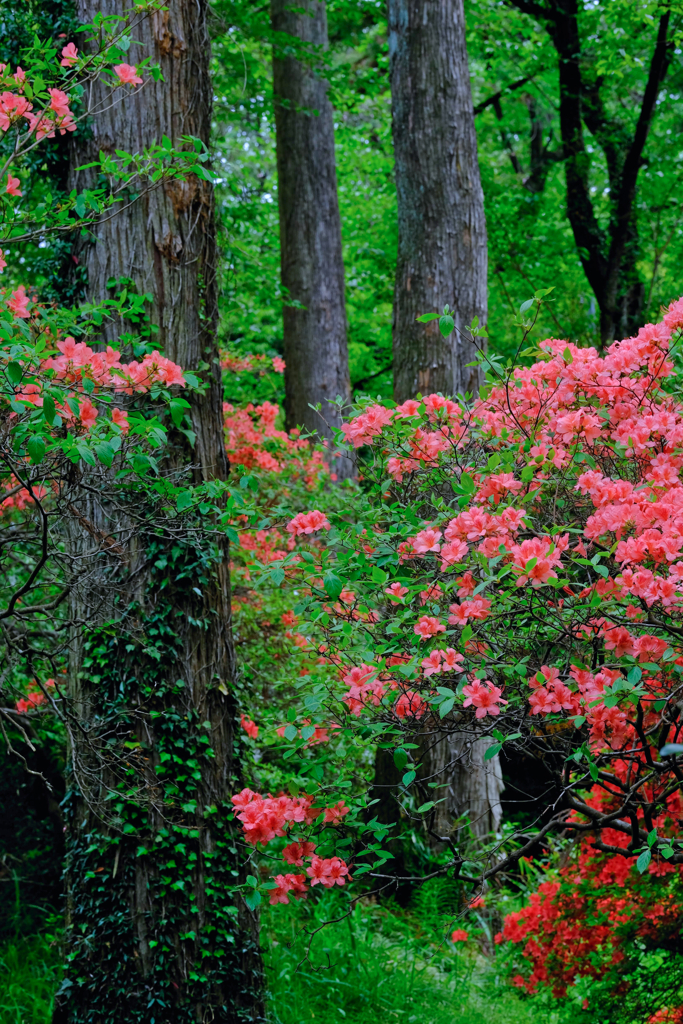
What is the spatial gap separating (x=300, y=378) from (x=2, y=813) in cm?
486

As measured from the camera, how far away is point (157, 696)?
3.48m

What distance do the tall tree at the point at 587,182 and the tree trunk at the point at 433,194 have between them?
15.8ft

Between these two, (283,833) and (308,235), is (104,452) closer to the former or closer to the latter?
(283,833)

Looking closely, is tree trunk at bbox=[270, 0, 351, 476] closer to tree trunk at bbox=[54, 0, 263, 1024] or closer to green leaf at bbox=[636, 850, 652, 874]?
tree trunk at bbox=[54, 0, 263, 1024]

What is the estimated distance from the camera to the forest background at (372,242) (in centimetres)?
422

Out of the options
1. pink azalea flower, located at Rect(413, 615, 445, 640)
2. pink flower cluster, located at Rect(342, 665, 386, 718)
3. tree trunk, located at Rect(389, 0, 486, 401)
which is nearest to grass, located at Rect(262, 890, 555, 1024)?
pink flower cluster, located at Rect(342, 665, 386, 718)

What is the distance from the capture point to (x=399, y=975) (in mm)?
4219

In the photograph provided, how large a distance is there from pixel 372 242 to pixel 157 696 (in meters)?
11.2

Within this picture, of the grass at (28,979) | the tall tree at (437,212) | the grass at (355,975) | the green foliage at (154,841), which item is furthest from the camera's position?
the tall tree at (437,212)

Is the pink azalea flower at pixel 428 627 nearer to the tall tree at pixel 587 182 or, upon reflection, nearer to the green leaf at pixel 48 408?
the green leaf at pixel 48 408

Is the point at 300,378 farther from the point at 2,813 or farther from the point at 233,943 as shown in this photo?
the point at 233,943

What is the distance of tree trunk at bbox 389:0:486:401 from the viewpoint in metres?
5.47

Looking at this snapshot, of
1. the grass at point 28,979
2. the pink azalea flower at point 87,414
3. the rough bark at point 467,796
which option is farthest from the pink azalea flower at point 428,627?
the rough bark at point 467,796

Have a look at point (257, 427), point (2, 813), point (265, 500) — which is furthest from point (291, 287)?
point (2, 813)
